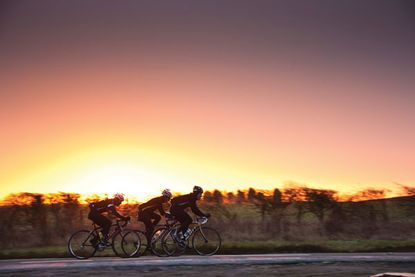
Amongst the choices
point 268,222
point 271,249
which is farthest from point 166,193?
point 268,222

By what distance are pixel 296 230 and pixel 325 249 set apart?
479 centimetres

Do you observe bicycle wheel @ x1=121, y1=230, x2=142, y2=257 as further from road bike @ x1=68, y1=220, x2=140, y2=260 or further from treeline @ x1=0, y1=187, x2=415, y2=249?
treeline @ x1=0, y1=187, x2=415, y2=249

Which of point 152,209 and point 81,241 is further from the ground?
point 152,209

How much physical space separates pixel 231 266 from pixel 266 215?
11.1m

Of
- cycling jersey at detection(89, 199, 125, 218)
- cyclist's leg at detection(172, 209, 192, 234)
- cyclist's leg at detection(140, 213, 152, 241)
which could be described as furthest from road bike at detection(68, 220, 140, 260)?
cyclist's leg at detection(172, 209, 192, 234)

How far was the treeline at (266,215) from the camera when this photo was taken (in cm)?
2348

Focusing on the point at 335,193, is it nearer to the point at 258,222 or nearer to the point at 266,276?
the point at 258,222

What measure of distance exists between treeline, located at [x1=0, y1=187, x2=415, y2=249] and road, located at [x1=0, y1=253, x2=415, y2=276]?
776cm

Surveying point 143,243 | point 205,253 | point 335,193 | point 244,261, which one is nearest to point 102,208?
point 143,243

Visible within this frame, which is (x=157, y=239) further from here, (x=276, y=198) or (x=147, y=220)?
(x=276, y=198)

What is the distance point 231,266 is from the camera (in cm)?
1452

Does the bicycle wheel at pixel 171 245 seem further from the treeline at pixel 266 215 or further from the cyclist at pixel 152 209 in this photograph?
the treeline at pixel 266 215

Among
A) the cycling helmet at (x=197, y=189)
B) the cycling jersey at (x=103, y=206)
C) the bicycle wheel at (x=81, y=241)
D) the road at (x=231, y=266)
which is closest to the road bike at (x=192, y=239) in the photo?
the cycling helmet at (x=197, y=189)

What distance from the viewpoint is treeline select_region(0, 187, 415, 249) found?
23484 millimetres
